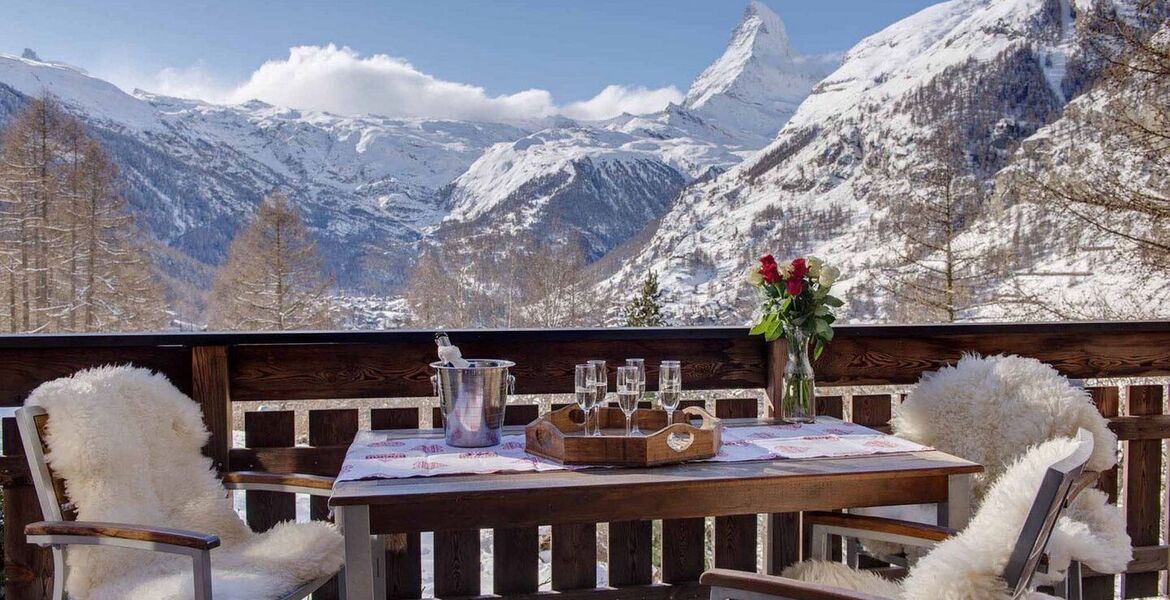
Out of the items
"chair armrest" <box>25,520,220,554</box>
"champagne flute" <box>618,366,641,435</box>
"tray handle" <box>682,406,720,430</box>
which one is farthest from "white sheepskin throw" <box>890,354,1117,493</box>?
"chair armrest" <box>25,520,220,554</box>

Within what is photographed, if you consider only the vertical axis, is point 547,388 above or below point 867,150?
below

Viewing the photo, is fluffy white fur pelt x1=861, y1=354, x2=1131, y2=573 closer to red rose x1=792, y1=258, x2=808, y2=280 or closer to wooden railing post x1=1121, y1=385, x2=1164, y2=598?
A: red rose x1=792, y1=258, x2=808, y2=280

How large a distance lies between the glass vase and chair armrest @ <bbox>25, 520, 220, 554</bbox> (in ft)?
4.34

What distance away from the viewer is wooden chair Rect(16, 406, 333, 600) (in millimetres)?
1400

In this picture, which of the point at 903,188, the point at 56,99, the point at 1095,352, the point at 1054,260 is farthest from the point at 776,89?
the point at 1095,352

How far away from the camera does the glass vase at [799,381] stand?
2004 millimetres

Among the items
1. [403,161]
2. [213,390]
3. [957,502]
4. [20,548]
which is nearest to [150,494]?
[213,390]

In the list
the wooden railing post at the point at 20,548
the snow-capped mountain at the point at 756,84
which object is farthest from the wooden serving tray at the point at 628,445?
the snow-capped mountain at the point at 756,84

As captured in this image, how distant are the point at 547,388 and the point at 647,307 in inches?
484

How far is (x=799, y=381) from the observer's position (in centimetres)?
201

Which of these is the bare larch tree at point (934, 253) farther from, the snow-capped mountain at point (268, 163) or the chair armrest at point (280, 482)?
the chair armrest at point (280, 482)

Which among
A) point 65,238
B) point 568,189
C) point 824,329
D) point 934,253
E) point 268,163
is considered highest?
point 268,163

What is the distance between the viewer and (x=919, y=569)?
1070 millimetres

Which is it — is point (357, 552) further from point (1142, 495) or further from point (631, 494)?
point (1142, 495)
